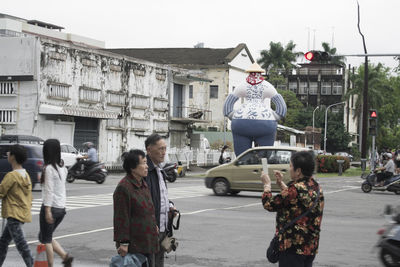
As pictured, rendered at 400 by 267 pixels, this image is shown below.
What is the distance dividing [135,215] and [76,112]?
3025cm

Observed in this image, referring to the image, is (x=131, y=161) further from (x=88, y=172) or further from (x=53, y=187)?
(x=88, y=172)

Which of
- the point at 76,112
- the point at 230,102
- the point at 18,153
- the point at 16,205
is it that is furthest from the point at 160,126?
the point at 16,205

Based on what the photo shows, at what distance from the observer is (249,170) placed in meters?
21.1

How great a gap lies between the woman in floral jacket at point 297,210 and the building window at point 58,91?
3015 cm

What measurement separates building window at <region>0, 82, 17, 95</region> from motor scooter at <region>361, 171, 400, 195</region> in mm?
18210

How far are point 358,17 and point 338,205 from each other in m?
20.1

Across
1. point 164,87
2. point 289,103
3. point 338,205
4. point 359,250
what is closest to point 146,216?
point 359,250

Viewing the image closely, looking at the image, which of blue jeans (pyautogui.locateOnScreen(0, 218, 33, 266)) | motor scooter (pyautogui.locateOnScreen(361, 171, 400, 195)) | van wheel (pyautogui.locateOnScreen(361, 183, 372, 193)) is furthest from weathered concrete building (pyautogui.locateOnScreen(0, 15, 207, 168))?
blue jeans (pyautogui.locateOnScreen(0, 218, 33, 266))

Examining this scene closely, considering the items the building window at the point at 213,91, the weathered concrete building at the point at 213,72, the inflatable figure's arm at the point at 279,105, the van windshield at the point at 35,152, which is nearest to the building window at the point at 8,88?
the van windshield at the point at 35,152

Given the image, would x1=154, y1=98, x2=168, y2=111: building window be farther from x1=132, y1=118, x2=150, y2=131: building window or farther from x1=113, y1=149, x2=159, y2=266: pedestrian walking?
x1=113, y1=149, x2=159, y2=266: pedestrian walking

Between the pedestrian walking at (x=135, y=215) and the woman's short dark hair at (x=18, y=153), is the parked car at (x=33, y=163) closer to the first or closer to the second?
the woman's short dark hair at (x=18, y=153)

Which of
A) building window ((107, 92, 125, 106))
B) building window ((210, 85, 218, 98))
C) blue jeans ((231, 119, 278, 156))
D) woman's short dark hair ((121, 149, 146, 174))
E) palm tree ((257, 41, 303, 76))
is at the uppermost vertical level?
palm tree ((257, 41, 303, 76))

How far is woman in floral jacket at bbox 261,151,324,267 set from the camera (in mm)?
5676

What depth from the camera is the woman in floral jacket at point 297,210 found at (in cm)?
568
